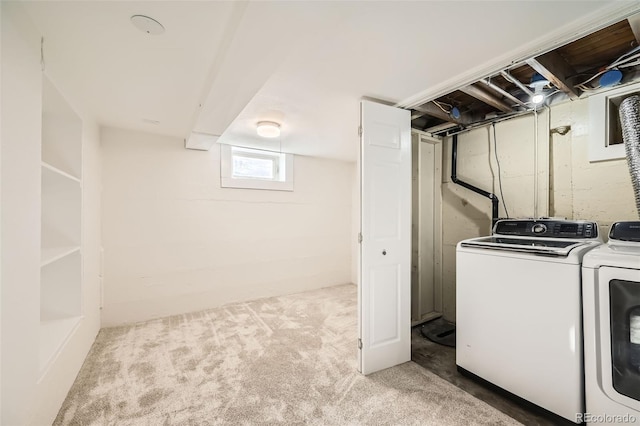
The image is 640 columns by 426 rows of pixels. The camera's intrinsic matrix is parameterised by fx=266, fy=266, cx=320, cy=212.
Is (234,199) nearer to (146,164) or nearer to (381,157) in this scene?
(146,164)

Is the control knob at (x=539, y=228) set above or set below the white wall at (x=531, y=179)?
below

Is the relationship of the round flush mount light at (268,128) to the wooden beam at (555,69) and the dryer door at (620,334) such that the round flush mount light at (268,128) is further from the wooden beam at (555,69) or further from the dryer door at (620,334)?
the dryer door at (620,334)

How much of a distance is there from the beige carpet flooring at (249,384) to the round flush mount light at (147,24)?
223cm

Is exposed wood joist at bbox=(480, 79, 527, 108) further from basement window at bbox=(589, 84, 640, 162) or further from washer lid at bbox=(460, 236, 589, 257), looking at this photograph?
washer lid at bbox=(460, 236, 589, 257)

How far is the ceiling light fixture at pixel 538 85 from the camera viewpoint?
1.96 meters

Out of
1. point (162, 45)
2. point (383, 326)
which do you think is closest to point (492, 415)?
point (383, 326)

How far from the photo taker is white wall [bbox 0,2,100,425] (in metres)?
1.13

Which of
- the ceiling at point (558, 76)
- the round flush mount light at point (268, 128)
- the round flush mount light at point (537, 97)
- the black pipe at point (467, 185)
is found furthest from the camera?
the round flush mount light at point (268, 128)

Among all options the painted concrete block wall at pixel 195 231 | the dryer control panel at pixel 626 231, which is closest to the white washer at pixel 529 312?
the dryer control panel at pixel 626 231

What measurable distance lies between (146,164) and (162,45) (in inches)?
79.6

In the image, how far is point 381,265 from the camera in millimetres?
2158
